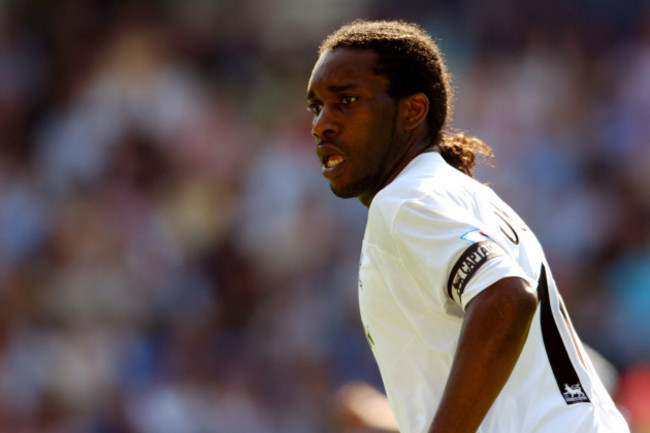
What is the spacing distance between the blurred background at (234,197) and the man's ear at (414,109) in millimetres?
4830

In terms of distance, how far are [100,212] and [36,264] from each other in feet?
2.42

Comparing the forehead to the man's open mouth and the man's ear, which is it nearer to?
the man's ear

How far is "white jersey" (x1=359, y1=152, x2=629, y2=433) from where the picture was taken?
2.68m

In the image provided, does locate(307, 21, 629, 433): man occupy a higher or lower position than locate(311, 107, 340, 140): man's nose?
lower

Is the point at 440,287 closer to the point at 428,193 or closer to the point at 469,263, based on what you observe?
the point at 469,263

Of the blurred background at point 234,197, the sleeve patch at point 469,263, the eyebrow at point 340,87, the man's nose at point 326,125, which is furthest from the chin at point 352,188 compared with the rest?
the blurred background at point 234,197

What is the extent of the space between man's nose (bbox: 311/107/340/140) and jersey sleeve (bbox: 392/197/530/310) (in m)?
0.67

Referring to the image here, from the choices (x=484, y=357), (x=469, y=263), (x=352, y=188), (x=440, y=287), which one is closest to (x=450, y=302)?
(x=440, y=287)

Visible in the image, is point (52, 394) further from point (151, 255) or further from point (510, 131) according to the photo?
point (510, 131)

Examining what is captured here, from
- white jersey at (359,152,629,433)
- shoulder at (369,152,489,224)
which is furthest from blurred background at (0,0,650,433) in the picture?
shoulder at (369,152,489,224)

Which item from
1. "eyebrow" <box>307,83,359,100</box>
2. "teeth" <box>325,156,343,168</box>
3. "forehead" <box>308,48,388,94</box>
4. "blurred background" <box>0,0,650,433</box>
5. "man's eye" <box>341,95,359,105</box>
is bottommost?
"blurred background" <box>0,0,650,433</box>

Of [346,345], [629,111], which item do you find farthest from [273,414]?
[629,111]

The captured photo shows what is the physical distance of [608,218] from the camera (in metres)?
8.66

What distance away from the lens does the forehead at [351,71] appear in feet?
10.9
